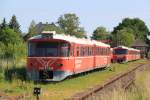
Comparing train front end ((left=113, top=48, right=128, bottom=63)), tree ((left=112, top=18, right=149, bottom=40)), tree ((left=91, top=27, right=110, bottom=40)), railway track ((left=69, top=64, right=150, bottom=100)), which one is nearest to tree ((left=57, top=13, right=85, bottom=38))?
tree ((left=91, top=27, right=110, bottom=40))

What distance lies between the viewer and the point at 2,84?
2261cm

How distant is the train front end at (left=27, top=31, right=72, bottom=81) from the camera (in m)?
24.5

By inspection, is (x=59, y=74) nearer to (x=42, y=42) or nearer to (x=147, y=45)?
(x=42, y=42)

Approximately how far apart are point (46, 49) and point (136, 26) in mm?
150438

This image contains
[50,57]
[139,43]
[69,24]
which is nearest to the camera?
[50,57]

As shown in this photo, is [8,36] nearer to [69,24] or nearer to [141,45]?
[69,24]

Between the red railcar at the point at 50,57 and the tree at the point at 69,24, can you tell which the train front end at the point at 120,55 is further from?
the tree at the point at 69,24

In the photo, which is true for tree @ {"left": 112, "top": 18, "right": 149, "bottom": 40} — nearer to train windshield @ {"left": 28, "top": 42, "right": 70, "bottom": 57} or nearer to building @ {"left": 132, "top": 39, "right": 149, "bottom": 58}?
building @ {"left": 132, "top": 39, "right": 149, "bottom": 58}

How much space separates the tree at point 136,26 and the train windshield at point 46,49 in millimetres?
147435

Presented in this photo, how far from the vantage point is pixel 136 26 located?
6841 inches

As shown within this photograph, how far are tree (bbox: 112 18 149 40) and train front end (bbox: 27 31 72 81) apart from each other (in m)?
147

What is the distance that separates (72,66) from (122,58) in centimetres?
3967

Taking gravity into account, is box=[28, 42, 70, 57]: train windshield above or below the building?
below

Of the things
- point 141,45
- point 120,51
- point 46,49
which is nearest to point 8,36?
point 120,51
